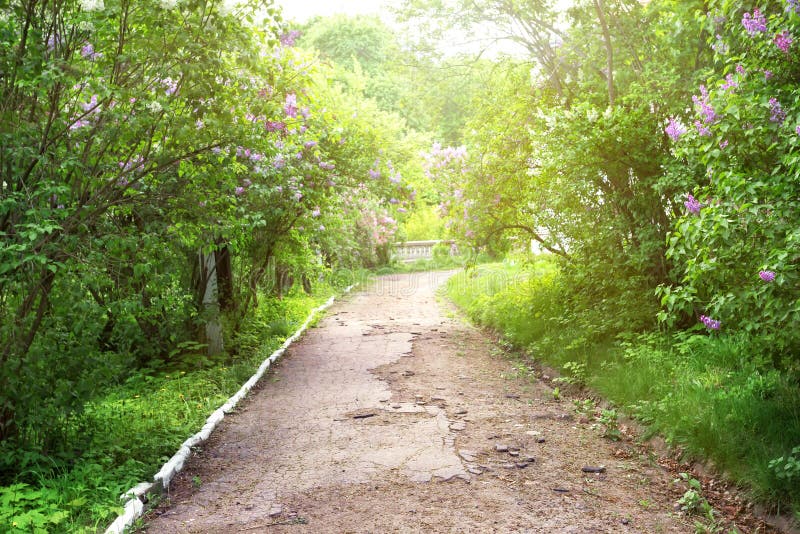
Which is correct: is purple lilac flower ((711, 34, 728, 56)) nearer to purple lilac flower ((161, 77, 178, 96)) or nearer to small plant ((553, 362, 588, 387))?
small plant ((553, 362, 588, 387))

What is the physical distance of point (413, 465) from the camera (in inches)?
225

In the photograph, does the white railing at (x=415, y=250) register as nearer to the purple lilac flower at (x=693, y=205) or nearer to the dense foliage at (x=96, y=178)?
the dense foliage at (x=96, y=178)

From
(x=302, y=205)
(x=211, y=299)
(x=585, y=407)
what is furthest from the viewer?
(x=302, y=205)

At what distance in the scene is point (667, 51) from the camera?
862cm

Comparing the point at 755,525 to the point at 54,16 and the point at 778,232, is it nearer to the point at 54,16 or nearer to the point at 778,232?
the point at 778,232

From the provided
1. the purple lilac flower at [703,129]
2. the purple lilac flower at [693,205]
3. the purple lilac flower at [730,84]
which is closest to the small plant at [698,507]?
the purple lilac flower at [693,205]

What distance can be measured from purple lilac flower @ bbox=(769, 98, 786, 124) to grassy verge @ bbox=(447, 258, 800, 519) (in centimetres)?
177

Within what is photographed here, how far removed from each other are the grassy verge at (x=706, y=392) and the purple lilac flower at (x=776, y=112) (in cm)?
177

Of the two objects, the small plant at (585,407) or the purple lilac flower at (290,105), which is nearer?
the small plant at (585,407)

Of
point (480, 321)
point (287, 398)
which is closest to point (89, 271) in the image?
point (287, 398)

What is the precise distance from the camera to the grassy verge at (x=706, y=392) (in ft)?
15.8

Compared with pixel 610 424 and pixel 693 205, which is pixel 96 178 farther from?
pixel 610 424

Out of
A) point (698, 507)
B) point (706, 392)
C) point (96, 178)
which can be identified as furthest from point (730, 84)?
point (96, 178)

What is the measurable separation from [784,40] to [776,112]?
1.57 ft
